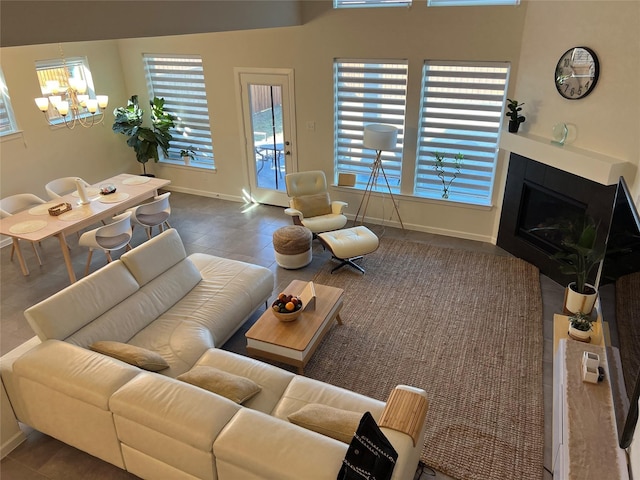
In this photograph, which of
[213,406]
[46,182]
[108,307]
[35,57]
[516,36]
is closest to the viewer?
[213,406]

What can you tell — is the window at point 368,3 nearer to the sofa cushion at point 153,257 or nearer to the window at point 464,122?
the window at point 464,122

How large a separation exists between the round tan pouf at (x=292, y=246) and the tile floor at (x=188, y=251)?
115 mm

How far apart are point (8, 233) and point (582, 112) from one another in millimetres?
6284

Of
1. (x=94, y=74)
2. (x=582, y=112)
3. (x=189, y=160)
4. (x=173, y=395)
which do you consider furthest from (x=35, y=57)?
(x=582, y=112)

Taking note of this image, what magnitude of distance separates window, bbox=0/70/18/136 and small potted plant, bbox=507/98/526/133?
6.49m

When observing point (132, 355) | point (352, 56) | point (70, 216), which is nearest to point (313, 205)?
point (352, 56)

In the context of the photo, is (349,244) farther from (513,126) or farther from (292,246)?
(513,126)

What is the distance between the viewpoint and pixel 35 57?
628 cm

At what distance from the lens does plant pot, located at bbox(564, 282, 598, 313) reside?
4254mm

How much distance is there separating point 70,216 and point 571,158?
18.3ft

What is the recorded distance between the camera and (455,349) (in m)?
4.27

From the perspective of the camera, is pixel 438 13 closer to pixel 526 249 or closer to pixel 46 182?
pixel 526 249

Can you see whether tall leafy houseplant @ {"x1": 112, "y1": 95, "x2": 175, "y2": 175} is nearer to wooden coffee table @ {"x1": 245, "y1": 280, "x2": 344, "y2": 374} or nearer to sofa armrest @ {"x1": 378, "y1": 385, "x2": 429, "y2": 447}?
wooden coffee table @ {"x1": 245, "y1": 280, "x2": 344, "y2": 374}

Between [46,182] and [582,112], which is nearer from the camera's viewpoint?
[582,112]
